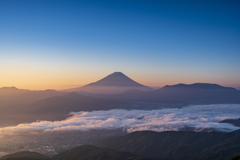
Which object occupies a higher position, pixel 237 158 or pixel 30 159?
pixel 237 158

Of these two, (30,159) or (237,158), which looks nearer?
(237,158)
